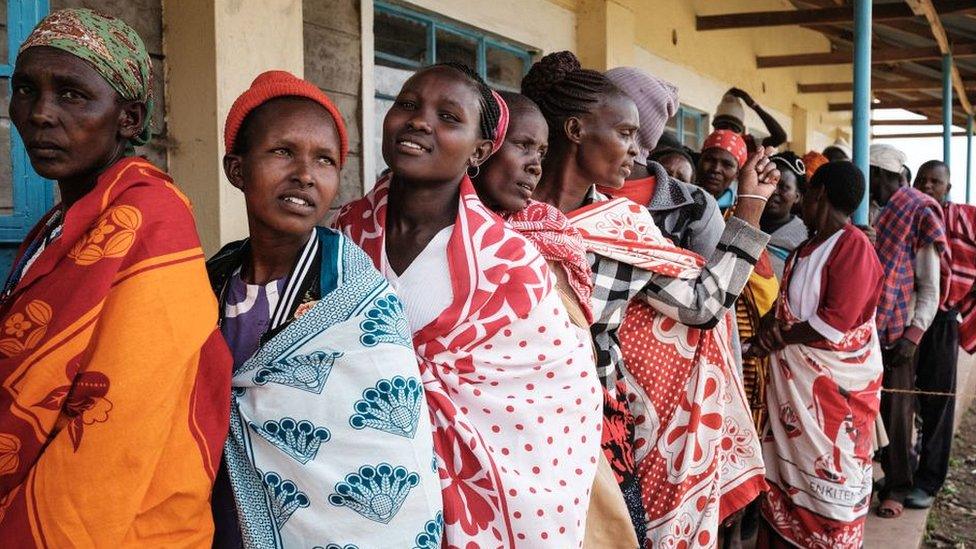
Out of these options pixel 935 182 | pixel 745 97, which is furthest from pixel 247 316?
pixel 935 182

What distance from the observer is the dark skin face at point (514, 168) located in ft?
6.69

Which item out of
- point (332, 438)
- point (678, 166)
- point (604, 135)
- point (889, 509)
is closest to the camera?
point (332, 438)

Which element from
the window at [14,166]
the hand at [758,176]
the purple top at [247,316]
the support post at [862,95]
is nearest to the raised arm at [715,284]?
the hand at [758,176]

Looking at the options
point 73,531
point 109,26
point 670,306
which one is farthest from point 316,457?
point 670,306

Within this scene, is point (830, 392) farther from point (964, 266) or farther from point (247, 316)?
point (247, 316)

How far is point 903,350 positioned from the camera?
4.43 metres

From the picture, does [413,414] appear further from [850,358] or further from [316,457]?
[850,358]

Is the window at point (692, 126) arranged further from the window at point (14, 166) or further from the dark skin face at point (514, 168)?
the window at point (14, 166)

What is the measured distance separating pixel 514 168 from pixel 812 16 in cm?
654

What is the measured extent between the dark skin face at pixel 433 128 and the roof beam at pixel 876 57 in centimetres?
859

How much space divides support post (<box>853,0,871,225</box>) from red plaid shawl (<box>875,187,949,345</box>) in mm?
743

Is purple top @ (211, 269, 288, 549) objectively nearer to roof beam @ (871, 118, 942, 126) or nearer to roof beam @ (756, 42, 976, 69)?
roof beam @ (756, 42, 976, 69)

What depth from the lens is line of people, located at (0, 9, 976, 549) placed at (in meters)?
1.28

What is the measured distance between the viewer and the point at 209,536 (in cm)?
139
